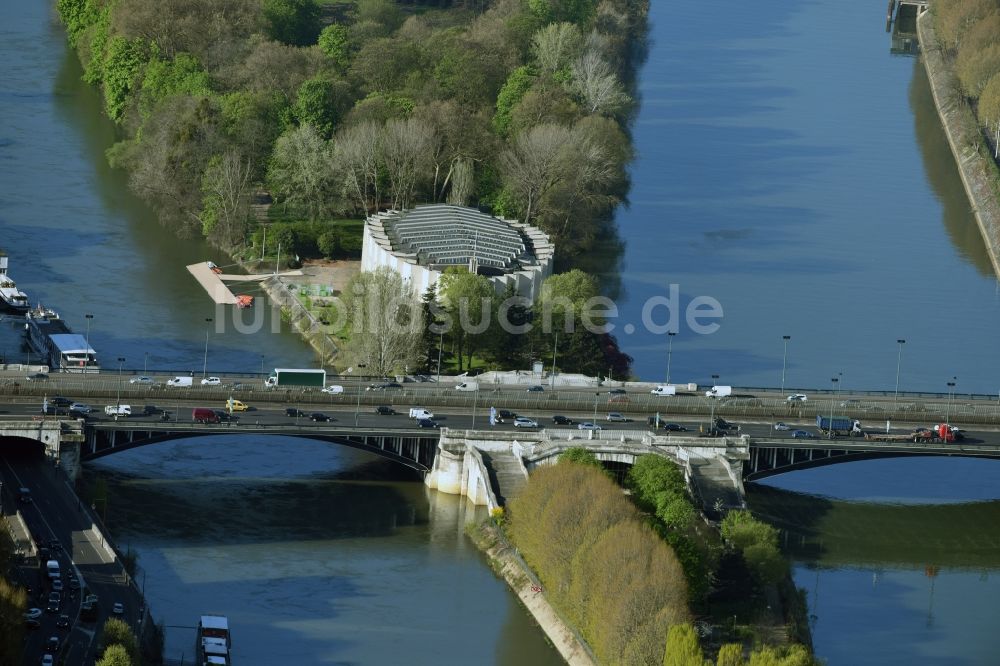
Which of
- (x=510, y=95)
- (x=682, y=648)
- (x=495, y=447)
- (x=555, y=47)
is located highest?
(x=555, y=47)

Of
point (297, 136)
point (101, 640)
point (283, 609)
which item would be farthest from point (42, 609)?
point (297, 136)

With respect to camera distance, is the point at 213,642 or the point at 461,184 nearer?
the point at 213,642

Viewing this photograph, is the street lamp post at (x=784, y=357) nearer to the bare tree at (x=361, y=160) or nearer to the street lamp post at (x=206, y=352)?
the bare tree at (x=361, y=160)

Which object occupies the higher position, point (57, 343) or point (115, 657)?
point (57, 343)

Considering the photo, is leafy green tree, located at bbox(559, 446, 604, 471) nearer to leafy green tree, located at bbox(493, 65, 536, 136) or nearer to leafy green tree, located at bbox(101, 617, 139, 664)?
leafy green tree, located at bbox(101, 617, 139, 664)

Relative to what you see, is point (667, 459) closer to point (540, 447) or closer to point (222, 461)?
point (540, 447)

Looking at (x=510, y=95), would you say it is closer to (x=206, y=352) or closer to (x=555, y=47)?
(x=555, y=47)

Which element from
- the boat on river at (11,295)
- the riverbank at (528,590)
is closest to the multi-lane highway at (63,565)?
the riverbank at (528,590)

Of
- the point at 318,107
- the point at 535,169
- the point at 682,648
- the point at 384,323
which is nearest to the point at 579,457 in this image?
the point at 384,323
